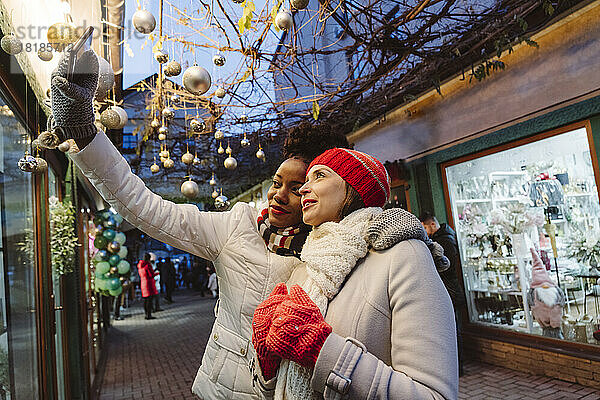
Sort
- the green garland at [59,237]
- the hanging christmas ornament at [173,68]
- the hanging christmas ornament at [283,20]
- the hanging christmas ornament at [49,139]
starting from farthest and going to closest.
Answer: the green garland at [59,237], the hanging christmas ornament at [173,68], the hanging christmas ornament at [283,20], the hanging christmas ornament at [49,139]

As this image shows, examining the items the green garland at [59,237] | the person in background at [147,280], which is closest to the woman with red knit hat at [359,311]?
the green garland at [59,237]

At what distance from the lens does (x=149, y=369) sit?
681cm

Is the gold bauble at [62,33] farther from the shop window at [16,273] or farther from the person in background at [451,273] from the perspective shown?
the person in background at [451,273]

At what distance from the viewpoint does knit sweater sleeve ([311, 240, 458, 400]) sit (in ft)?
3.53

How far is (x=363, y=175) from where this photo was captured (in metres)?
1.41

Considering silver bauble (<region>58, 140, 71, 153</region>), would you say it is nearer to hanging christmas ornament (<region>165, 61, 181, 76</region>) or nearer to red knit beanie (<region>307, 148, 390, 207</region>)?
red knit beanie (<region>307, 148, 390, 207</region>)

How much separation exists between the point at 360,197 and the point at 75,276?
181 inches

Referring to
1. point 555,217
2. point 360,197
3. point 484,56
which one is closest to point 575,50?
point 484,56

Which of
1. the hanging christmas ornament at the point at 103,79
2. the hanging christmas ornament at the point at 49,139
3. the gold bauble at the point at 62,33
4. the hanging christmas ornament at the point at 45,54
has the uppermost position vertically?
the hanging christmas ornament at the point at 45,54

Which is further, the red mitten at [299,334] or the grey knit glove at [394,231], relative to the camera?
the grey knit glove at [394,231]

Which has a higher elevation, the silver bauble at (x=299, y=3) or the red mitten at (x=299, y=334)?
the silver bauble at (x=299, y=3)

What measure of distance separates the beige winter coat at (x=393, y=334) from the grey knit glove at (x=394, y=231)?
0.07 ft

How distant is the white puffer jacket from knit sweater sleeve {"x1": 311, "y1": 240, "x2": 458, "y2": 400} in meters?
0.58

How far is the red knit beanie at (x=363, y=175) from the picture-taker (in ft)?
4.61
